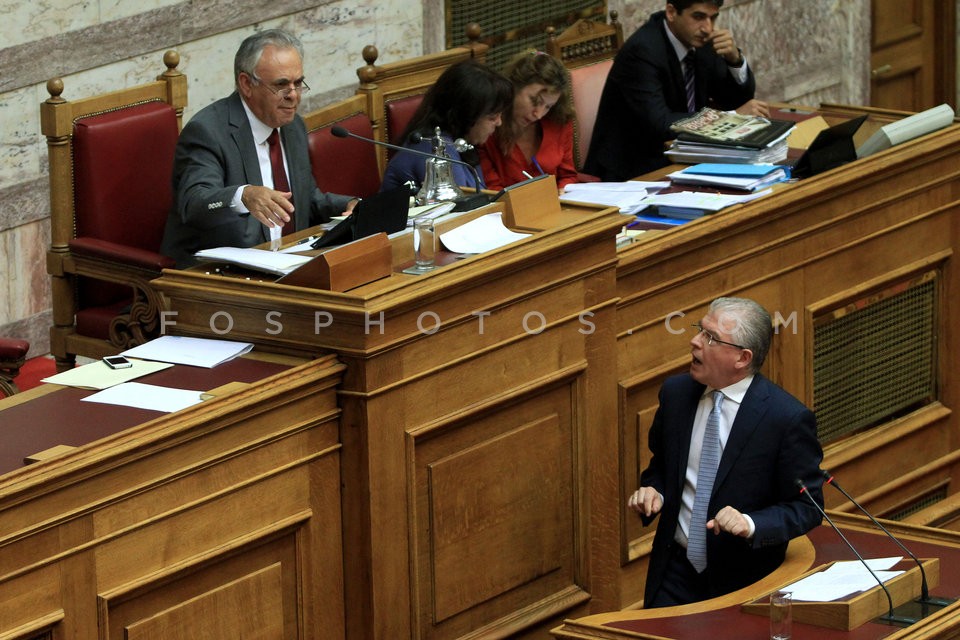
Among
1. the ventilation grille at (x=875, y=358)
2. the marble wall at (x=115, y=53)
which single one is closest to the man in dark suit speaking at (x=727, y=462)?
the ventilation grille at (x=875, y=358)

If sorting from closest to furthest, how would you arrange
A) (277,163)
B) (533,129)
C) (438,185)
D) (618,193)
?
(438,185) → (277,163) → (618,193) → (533,129)

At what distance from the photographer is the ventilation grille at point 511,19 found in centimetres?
711

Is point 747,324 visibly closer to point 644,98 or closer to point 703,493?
point 703,493

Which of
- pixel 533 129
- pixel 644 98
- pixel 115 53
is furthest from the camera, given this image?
pixel 115 53

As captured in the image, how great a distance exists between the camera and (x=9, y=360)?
3.97 meters

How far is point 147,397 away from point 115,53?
2.86 m

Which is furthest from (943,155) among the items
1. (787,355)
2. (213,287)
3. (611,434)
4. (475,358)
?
(213,287)

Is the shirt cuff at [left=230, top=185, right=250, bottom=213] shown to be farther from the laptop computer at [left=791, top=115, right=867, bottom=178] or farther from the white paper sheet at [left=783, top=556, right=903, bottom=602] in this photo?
the laptop computer at [left=791, top=115, right=867, bottom=178]

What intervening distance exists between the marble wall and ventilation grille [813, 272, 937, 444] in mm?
2363

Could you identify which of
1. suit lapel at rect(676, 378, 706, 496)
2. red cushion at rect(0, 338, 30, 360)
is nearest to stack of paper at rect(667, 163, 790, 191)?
suit lapel at rect(676, 378, 706, 496)

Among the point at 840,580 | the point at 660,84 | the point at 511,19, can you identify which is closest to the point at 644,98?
the point at 660,84

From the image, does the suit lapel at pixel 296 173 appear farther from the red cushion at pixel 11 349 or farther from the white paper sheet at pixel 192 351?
the white paper sheet at pixel 192 351

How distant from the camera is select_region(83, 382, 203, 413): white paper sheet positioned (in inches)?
126

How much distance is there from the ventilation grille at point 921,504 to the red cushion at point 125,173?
2.30 m
